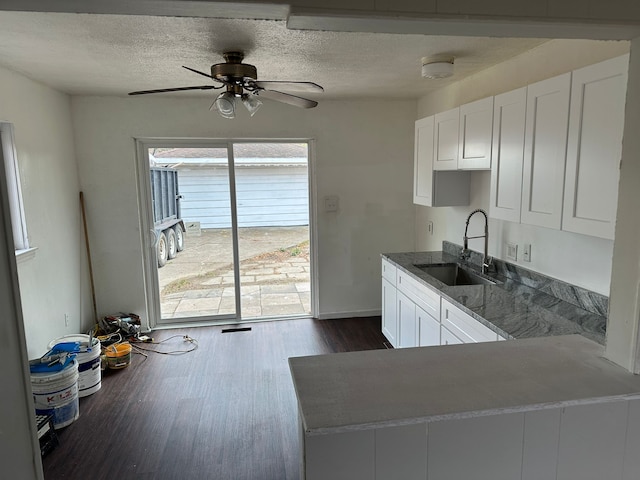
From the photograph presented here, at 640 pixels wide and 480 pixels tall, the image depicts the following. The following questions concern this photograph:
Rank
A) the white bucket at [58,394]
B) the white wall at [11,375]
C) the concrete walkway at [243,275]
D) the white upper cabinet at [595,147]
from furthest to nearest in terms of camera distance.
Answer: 1. the concrete walkway at [243,275]
2. the white bucket at [58,394]
3. the white upper cabinet at [595,147]
4. the white wall at [11,375]

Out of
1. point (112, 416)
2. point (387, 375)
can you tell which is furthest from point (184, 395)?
point (387, 375)

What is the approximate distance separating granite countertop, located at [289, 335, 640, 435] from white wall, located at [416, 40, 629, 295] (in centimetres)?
123

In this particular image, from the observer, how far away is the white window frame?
9.97 feet

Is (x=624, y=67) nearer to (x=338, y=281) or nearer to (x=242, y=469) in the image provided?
(x=242, y=469)

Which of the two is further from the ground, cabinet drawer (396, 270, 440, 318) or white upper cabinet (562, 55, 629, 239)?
white upper cabinet (562, 55, 629, 239)

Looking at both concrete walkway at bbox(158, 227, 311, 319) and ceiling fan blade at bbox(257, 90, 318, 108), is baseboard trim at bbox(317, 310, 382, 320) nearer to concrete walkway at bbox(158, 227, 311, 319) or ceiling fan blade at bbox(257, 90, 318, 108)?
concrete walkway at bbox(158, 227, 311, 319)

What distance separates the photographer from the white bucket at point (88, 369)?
3.14m

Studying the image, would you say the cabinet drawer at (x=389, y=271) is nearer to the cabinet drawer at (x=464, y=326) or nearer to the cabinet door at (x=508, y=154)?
the cabinet drawer at (x=464, y=326)

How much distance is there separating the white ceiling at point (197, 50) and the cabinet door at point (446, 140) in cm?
38

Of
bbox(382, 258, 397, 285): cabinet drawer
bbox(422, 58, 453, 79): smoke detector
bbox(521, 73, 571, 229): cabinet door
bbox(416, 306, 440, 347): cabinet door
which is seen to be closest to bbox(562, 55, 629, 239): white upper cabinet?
bbox(521, 73, 571, 229): cabinet door

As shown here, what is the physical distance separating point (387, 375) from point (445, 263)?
2671mm

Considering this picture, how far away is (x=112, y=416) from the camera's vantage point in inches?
115

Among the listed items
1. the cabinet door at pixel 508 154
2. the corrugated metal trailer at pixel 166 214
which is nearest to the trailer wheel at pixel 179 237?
the corrugated metal trailer at pixel 166 214

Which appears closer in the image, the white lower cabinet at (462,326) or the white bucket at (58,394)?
the white lower cabinet at (462,326)
